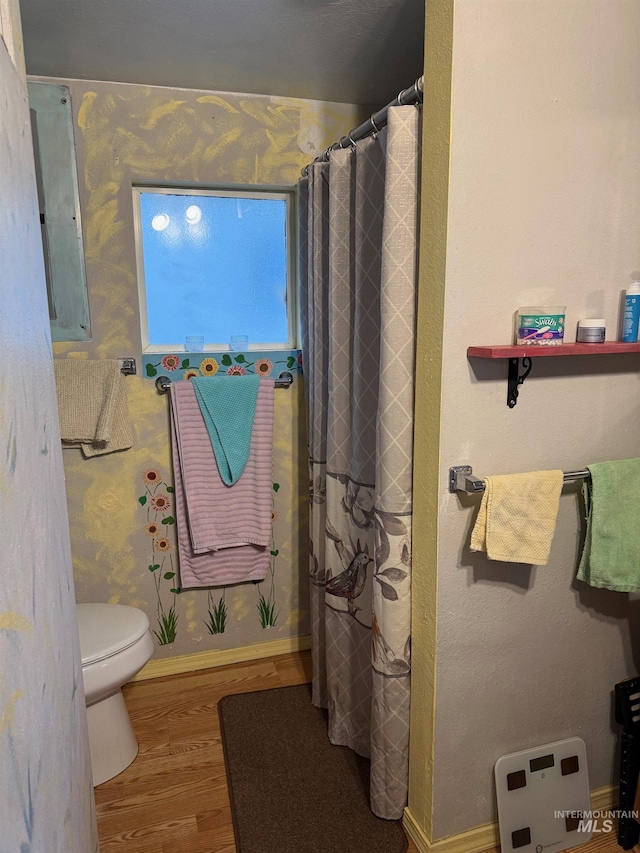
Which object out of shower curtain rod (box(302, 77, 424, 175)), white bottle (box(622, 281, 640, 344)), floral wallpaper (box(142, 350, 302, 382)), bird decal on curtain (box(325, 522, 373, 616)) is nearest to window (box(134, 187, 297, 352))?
floral wallpaper (box(142, 350, 302, 382))

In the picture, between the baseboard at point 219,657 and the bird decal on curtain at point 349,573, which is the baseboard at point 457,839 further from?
the baseboard at point 219,657

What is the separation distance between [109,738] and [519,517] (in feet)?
4.82

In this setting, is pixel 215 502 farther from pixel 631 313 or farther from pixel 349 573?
pixel 631 313

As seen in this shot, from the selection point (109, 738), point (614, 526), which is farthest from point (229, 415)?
point (614, 526)

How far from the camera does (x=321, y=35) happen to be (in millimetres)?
1743

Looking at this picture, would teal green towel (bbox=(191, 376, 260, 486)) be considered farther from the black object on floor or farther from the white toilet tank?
the black object on floor

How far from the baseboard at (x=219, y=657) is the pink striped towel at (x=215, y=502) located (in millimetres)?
322

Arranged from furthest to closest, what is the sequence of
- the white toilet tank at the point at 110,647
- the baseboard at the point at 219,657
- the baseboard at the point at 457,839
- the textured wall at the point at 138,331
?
the baseboard at the point at 219,657
the textured wall at the point at 138,331
the white toilet tank at the point at 110,647
the baseboard at the point at 457,839

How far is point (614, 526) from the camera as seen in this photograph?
4.96 feet

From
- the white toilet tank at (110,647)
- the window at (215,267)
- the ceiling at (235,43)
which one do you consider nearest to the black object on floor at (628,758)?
the white toilet tank at (110,647)

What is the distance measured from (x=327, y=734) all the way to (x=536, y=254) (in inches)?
66.4

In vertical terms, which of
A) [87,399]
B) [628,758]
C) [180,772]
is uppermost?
[87,399]

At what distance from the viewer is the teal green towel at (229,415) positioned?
224cm

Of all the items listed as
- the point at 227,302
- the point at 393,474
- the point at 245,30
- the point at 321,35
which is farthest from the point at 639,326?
the point at 227,302
